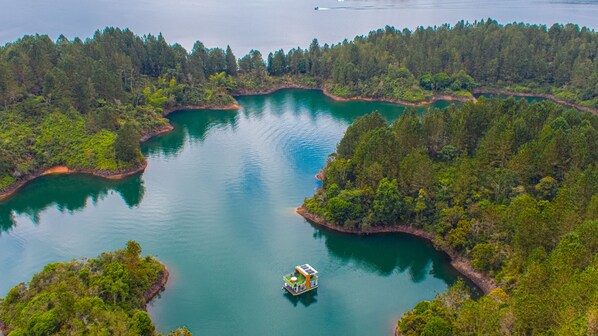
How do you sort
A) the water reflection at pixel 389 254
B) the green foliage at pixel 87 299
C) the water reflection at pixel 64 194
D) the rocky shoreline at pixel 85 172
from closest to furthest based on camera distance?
1. the green foliage at pixel 87 299
2. the water reflection at pixel 389 254
3. the water reflection at pixel 64 194
4. the rocky shoreline at pixel 85 172

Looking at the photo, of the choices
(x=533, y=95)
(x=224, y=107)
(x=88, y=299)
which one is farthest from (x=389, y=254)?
(x=533, y=95)

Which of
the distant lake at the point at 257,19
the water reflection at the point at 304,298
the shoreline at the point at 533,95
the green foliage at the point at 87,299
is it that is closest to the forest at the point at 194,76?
the shoreline at the point at 533,95

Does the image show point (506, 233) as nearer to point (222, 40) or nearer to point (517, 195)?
point (517, 195)

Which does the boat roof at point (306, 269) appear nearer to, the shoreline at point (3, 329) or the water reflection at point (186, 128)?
the shoreline at point (3, 329)

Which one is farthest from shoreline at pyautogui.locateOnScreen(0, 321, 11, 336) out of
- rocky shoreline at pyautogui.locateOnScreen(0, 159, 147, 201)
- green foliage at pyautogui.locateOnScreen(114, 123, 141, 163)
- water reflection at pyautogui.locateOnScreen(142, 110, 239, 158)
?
water reflection at pyautogui.locateOnScreen(142, 110, 239, 158)

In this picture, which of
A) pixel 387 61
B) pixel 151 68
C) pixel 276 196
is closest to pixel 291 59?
pixel 387 61

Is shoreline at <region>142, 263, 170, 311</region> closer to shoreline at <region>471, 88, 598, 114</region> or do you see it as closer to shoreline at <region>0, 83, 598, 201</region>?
shoreline at <region>0, 83, 598, 201</region>

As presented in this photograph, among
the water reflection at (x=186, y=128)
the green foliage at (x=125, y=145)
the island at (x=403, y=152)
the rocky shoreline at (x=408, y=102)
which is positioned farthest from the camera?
the rocky shoreline at (x=408, y=102)
